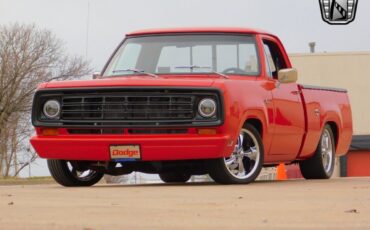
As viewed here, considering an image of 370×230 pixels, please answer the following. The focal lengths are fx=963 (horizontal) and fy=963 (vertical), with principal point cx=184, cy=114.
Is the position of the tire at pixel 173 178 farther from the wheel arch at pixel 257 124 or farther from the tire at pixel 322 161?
the wheel arch at pixel 257 124

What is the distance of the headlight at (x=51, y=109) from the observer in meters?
10.4

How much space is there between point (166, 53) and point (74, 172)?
174 cm

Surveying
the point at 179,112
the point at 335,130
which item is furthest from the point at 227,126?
the point at 335,130

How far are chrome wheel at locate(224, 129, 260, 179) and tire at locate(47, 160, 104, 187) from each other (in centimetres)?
173

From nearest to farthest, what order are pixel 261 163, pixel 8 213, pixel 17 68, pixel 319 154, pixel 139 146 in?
pixel 8 213 < pixel 139 146 < pixel 261 163 < pixel 319 154 < pixel 17 68

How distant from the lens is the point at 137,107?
33.0 feet

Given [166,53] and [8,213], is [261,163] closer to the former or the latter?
[166,53]

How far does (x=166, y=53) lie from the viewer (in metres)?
11.2

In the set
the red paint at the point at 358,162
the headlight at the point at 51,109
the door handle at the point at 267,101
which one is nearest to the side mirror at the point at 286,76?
A: the door handle at the point at 267,101

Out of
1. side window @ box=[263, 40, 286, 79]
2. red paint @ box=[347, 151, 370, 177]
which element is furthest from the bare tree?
side window @ box=[263, 40, 286, 79]

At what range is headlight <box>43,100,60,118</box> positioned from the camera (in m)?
10.4

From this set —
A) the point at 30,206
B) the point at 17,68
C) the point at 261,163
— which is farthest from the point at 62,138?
the point at 17,68

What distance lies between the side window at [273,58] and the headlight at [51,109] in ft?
8.69

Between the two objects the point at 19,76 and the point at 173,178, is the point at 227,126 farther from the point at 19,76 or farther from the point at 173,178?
the point at 19,76
